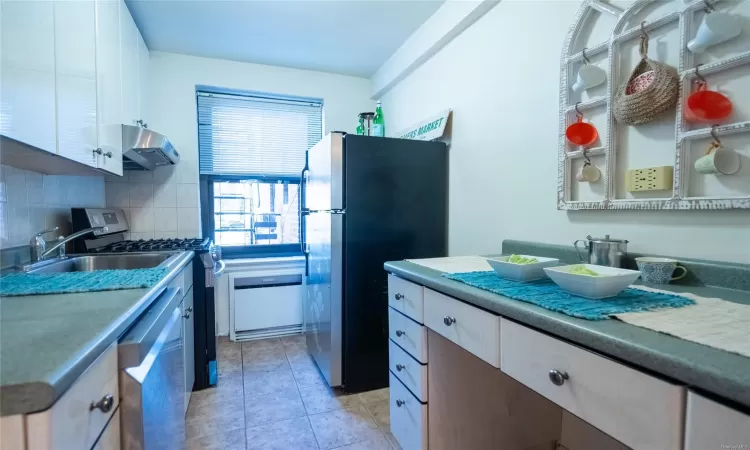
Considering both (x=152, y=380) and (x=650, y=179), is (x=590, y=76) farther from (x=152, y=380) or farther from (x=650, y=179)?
(x=152, y=380)

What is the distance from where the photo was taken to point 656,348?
1.87 ft

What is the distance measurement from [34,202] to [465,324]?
196 cm

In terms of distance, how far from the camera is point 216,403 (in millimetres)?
1979

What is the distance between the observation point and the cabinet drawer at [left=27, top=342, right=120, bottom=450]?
0.52 metres

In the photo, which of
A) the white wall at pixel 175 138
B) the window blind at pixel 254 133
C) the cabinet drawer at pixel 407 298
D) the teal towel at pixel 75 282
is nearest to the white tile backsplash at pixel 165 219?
the white wall at pixel 175 138

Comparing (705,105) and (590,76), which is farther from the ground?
(590,76)

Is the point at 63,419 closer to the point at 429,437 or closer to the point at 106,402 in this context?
the point at 106,402

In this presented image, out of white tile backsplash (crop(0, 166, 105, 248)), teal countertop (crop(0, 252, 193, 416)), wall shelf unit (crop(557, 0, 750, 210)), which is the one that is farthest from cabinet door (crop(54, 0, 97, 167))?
wall shelf unit (crop(557, 0, 750, 210))

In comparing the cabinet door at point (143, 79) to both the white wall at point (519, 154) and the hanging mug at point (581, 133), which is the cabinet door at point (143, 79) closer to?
the white wall at point (519, 154)

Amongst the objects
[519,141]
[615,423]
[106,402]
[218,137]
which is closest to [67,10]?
[106,402]

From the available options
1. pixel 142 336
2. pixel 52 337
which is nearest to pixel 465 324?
pixel 142 336

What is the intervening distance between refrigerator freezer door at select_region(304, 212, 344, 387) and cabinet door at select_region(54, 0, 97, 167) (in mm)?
1161

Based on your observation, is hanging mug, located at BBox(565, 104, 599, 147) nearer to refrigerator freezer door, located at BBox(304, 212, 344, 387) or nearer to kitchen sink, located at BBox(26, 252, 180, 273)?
refrigerator freezer door, located at BBox(304, 212, 344, 387)

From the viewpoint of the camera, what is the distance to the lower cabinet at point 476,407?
4.45ft
